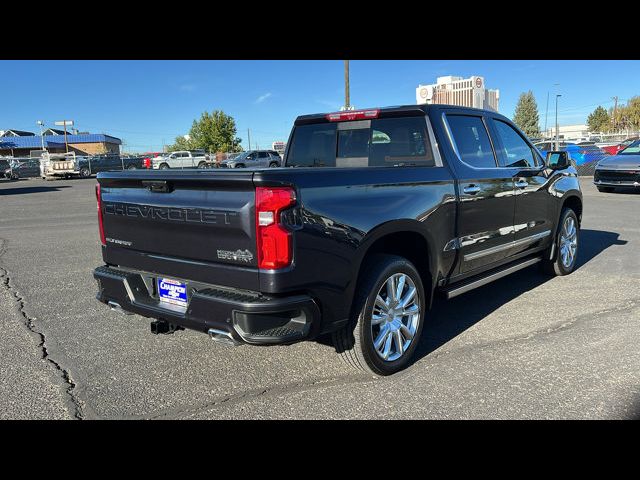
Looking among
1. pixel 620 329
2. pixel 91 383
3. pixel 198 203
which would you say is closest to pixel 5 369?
pixel 91 383

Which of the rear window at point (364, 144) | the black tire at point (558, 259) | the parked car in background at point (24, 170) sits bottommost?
the black tire at point (558, 259)

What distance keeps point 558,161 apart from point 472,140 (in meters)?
1.73

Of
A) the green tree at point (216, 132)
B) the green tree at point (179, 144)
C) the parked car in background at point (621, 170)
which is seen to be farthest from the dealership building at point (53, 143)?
the parked car in background at point (621, 170)

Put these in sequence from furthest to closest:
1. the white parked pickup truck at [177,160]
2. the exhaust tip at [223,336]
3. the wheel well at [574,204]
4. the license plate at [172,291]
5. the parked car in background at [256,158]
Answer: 1. the white parked pickup truck at [177,160]
2. the parked car in background at [256,158]
3. the wheel well at [574,204]
4. the license plate at [172,291]
5. the exhaust tip at [223,336]

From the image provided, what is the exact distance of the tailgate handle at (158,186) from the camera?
3.21 metres

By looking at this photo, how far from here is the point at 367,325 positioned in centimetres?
333

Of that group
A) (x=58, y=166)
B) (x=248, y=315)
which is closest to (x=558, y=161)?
(x=248, y=315)

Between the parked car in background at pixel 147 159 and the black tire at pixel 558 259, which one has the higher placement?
the parked car in background at pixel 147 159

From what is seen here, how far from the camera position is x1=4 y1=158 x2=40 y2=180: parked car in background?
3667 centimetres

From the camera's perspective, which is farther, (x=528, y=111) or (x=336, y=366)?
(x=528, y=111)

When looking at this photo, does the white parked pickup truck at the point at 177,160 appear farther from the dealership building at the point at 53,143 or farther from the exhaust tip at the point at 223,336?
the exhaust tip at the point at 223,336

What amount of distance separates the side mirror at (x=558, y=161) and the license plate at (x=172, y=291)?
4.35m

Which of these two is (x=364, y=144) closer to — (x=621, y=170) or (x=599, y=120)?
(x=621, y=170)
